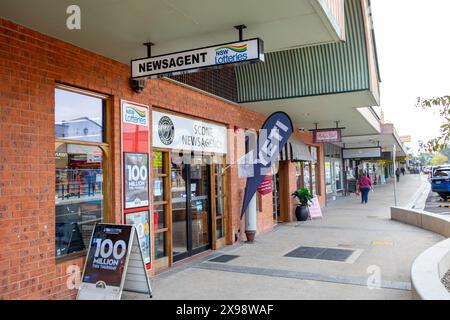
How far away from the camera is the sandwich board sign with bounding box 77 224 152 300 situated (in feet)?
17.3

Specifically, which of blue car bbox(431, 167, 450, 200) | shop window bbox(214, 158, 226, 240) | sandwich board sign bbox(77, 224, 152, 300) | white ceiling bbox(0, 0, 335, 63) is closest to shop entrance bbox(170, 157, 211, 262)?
shop window bbox(214, 158, 226, 240)

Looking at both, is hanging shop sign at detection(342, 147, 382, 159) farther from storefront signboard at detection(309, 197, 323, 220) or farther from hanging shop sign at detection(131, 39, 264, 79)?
hanging shop sign at detection(131, 39, 264, 79)

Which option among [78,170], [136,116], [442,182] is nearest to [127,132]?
[136,116]

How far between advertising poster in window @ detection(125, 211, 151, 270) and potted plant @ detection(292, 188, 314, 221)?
805 cm

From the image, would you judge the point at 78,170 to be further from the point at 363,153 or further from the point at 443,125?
the point at 363,153

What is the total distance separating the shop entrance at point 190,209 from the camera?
807 centimetres

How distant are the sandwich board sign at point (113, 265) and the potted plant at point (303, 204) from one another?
9.15 metres

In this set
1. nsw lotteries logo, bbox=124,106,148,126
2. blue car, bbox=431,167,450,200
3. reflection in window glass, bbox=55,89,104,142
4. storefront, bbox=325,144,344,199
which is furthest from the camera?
storefront, bbox=325,144,344,199

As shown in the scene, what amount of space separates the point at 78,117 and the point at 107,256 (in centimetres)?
200

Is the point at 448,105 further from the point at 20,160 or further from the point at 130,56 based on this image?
the point at 20,160

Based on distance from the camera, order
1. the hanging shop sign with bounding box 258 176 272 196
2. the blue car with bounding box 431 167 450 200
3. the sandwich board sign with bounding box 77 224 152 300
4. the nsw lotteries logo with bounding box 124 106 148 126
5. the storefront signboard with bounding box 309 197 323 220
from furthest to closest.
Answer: the blue car with bounding box 431 167 450 200, the storefront signboard with bounding box 309 197 323 220, the hanging shop sign with bounding box 258 176 272 196, the nsw lotteries logo with bounding box 124 106 148 126, the sandwich board sign with bounding box 77 224 152 300

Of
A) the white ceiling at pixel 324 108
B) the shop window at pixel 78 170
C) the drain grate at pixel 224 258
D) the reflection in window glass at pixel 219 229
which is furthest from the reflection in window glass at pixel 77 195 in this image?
the white ceiling at pixel 324 108
